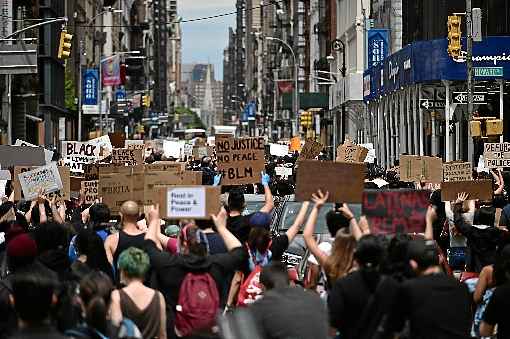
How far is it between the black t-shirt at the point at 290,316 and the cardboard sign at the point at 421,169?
1295 cm

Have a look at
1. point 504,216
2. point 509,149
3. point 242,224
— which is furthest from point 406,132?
point 242,224

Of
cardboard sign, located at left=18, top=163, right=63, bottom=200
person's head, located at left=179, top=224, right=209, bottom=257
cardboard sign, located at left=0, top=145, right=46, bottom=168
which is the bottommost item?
person's head, located at left=179, top=224, right=209, bottom=257

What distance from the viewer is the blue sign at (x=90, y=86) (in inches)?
3629

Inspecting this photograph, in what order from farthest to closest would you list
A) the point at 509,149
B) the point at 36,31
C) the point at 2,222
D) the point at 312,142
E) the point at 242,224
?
1. the point at 36,31
2. the point at 312,142
3. the point at 509,149
4. the point at 2,222
5. the point at 242,224

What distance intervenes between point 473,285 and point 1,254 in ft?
13.1

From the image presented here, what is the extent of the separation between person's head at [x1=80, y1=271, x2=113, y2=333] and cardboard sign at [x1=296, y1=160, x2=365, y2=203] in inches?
109

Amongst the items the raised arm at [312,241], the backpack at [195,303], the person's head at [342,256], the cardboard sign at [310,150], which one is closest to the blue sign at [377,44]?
the cardboard sign at [310,150]

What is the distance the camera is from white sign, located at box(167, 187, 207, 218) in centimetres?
1130

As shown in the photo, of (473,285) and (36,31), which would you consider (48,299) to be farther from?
(36,31)

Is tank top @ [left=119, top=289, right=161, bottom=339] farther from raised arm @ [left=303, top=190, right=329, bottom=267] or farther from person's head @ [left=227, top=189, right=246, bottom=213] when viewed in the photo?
person's head @ [left=227, top=189, right=246, bottom=213]

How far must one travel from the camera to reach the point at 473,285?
11.6m

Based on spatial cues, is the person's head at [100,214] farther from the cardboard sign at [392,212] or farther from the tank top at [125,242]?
the cardboard sign at [392,212]

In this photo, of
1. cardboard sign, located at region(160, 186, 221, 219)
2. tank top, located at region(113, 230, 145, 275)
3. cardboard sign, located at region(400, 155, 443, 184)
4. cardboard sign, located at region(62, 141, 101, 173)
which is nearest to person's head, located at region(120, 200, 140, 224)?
tank top, located at region(113, 230, 145, 275)

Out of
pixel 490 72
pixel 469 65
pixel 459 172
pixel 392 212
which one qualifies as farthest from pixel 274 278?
pixel 490 72
